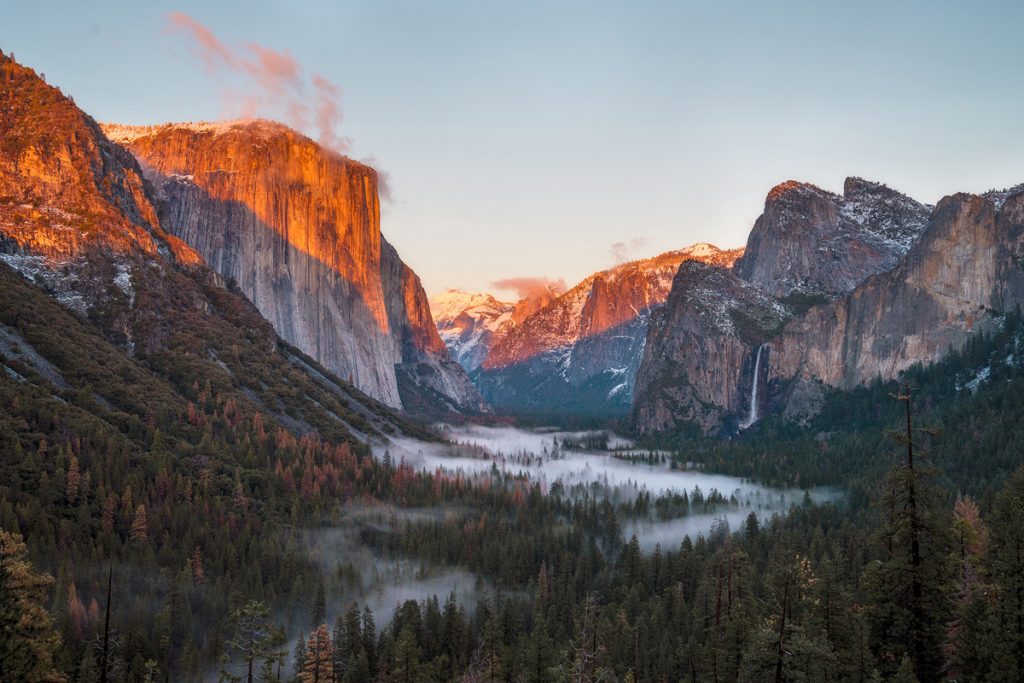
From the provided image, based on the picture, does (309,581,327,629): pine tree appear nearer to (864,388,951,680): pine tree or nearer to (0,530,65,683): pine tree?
(0,530,65,683): pine tree

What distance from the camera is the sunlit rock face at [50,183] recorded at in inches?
6776

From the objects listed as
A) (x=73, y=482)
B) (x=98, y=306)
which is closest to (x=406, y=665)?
(x=73, y=482)

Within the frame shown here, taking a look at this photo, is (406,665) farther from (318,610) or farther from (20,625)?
(20,625)

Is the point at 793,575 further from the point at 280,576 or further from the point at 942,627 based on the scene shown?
the point at 280,576

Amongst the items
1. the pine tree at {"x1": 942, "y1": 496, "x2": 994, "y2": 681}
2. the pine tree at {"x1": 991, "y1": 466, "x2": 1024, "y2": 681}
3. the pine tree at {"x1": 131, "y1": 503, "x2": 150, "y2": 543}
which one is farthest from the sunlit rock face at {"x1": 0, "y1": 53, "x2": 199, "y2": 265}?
the pine tree at {"x1": 991, "y1": 466, "x2": 1024, "y2": 681}

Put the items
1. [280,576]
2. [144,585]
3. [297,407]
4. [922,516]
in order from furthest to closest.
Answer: [297,407]
[280,576]
[144,585]
[922,516]

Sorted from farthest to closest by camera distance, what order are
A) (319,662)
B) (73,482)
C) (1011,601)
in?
(73,482), (319,662), (1011,601)

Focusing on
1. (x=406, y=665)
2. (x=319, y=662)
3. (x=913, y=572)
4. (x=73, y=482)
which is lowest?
(x=406, y=665)

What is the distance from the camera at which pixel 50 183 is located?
183500mm

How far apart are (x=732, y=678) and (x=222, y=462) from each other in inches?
4354

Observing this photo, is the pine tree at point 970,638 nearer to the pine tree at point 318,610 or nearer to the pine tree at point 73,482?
the pine tree at point 318,610

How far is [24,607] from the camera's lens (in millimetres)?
31469

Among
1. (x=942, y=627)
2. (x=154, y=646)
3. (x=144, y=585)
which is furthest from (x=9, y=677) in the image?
(x=144, y=585)

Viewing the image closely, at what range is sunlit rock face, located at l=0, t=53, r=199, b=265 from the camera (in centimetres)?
17211
